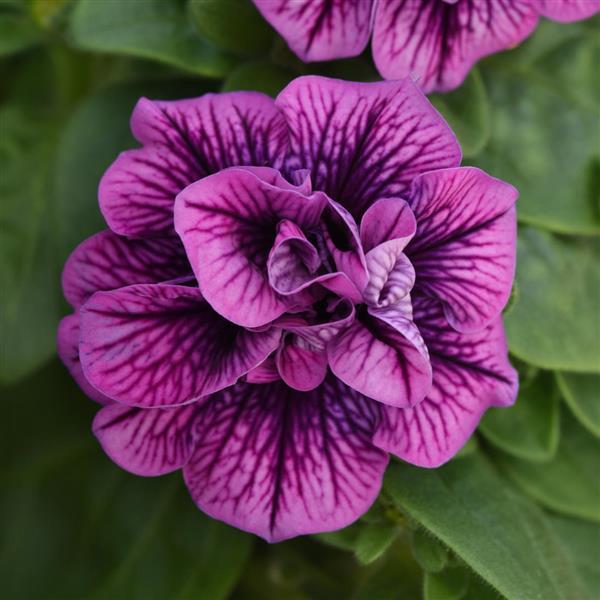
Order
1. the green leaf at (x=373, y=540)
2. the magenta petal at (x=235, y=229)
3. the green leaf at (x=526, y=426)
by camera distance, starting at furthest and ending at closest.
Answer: the green leaf at (x=526, y=426)
the green leaf at (x=373, y=540)
the magenta petal at (x=235, y=229)

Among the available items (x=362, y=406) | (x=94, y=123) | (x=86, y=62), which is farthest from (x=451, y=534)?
(x=86, y=62)

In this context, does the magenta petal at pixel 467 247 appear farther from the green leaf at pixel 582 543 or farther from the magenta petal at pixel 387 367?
the green leaf at pixel 582 543

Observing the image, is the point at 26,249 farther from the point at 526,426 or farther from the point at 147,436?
the point at 526,426

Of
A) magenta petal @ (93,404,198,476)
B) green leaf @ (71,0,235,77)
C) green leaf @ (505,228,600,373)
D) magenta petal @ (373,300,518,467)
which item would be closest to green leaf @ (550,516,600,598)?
green leaf @ (505,228,600,373)

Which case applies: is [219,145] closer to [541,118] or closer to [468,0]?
[468,0]

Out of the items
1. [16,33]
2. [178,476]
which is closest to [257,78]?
[16,33]

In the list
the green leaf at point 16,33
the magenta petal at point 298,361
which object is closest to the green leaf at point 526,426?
the magenta petal at point 298,361

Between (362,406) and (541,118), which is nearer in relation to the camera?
(362,406)
